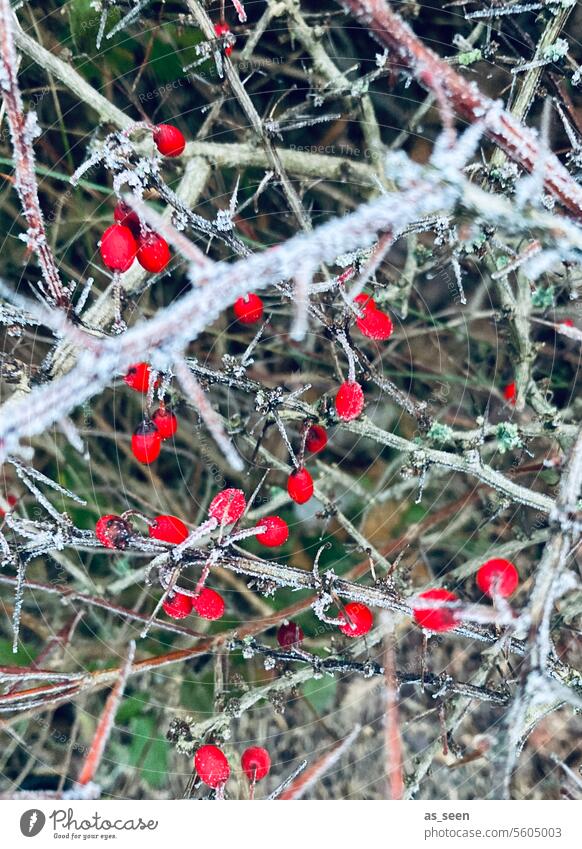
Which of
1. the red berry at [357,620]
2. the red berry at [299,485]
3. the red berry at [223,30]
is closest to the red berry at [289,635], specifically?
the red berry at [357,620]

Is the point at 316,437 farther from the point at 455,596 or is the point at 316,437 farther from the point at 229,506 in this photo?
the point at 455,596

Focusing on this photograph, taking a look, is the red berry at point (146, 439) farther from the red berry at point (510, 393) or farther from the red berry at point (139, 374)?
the red berry at point (510, 393)

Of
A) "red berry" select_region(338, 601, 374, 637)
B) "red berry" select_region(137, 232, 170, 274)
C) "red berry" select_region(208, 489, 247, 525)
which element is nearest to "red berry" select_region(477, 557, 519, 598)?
"red berry" select_region(338, 601, 374, 637)

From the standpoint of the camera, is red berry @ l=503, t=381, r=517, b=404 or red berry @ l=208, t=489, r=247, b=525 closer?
red berry @ l=208, t=489, r=247, b=525

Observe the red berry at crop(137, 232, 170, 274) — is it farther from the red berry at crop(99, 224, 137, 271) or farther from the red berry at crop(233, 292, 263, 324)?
the red berry at crop(233, 292, 263, 324)
